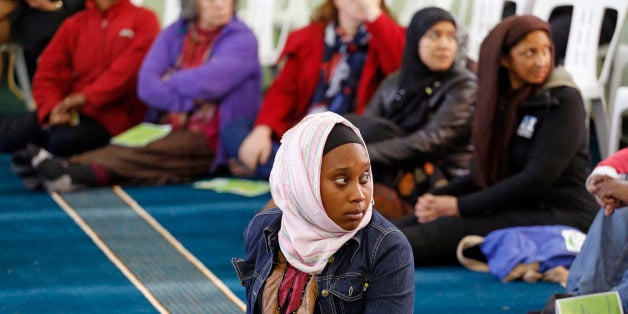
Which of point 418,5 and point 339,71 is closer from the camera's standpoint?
point 339,71

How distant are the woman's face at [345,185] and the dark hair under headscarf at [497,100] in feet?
5.53

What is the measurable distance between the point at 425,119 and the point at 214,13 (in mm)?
1400

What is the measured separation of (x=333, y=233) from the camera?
233cm

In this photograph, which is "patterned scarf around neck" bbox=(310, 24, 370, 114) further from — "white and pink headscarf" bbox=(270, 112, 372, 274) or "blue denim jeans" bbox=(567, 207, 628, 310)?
"white and pink headscarf" bbox=(270, 112, 372, 274)

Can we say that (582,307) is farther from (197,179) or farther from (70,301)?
(197,179)

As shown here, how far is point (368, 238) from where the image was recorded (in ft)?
7.65

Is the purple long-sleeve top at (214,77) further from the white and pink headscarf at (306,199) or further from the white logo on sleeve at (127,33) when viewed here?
the white and pink headscarf at (306,199)

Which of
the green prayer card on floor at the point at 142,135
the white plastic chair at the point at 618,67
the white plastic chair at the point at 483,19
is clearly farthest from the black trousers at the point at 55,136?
the white plastic chair at the point at 618,67

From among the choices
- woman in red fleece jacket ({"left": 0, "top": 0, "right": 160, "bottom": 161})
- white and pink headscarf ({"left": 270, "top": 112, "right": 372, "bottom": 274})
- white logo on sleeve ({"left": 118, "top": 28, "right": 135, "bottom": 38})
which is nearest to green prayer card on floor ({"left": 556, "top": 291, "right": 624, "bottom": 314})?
white and pink headscarf ({"left": 270, "top": 112, "right": 372, "bottom": 274})

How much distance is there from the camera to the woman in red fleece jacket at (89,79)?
18.2 feet

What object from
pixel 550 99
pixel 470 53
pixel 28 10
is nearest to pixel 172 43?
pixel 28 10

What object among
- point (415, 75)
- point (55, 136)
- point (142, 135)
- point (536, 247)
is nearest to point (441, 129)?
point (415, 75)

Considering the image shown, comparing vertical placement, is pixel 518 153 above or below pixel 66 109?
above

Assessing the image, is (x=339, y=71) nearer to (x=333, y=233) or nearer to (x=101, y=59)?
(x=101, y=59)
